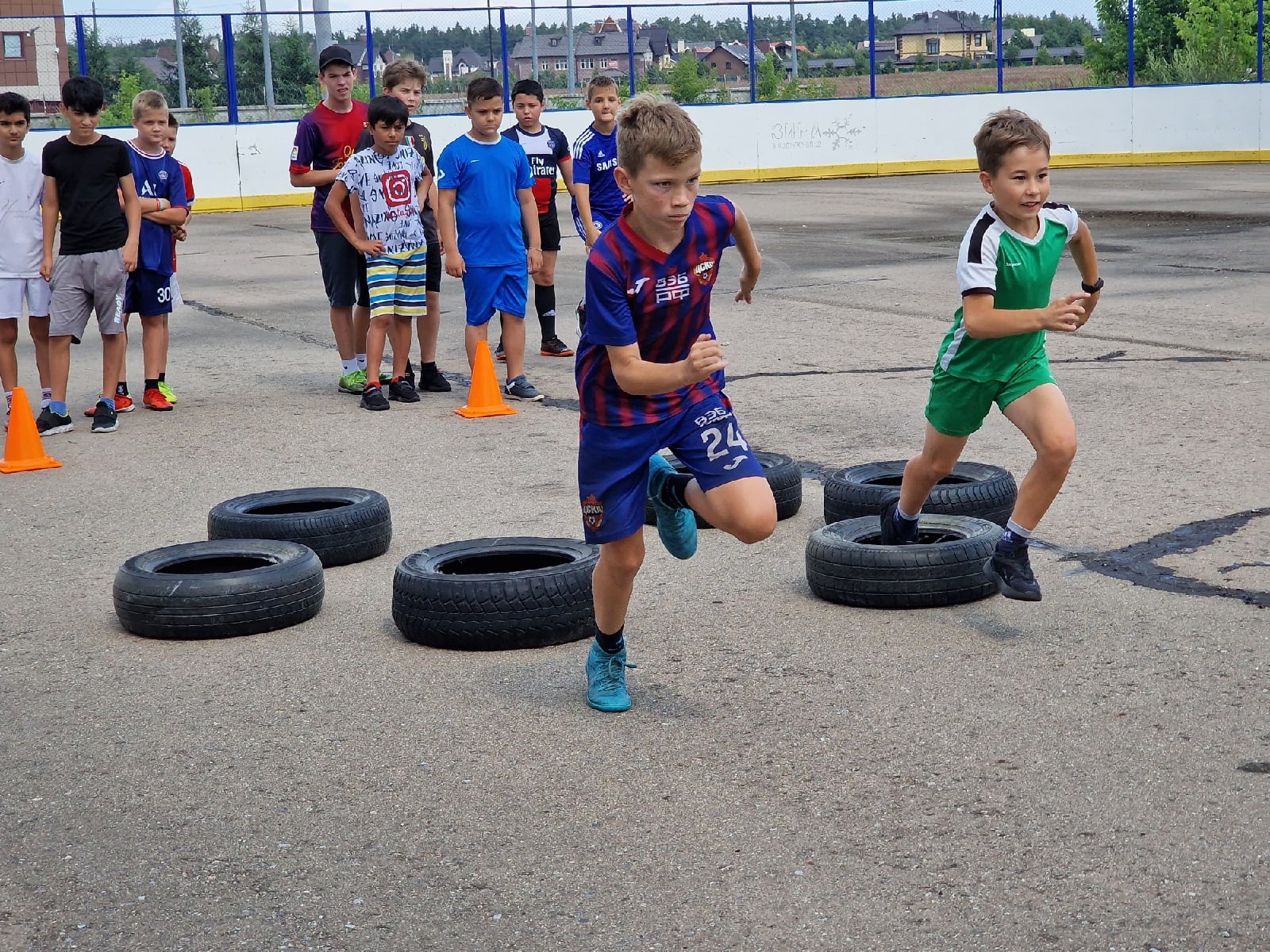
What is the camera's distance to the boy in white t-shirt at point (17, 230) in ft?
26.9

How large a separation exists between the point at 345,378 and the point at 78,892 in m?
6.57

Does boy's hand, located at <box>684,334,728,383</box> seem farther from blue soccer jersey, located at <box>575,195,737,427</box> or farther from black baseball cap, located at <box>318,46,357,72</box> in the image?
black baseball cap, located at <box>318,46,357,72</box>

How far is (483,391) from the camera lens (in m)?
8.75

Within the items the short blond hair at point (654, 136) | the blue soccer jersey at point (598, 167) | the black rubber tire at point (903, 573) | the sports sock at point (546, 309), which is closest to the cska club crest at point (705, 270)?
the short blond hair at point (654, 136)

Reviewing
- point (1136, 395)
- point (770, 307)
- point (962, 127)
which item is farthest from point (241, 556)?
point (962, 127)

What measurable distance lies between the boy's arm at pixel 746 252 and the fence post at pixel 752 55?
27860 mm

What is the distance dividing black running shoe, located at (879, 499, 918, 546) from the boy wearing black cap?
478cm

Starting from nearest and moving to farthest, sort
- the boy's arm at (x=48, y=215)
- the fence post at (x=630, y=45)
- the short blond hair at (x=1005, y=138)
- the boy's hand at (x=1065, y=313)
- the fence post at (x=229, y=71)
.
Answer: the boy's hand at (x=1065, y=313) → the short blond hair at (x=1005, y=138) → the boy's arm at (x=48, y=215) → the fence post at (x=229, y=71) → the fence post at (x=630, y=45)

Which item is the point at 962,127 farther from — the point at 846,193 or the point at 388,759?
the point at 388,759

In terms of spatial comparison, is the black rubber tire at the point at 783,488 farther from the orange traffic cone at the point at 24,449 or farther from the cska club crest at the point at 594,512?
the orange traffic cone at the point at 24,449

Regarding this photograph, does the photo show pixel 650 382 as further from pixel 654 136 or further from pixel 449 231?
pixel 449 231

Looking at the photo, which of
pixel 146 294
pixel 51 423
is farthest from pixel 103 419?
pixel 146 294

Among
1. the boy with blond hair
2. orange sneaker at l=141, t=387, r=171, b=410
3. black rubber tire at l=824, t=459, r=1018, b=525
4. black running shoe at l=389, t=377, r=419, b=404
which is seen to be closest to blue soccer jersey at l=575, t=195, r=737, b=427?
black rubber tire at l=824, t=459, r=1018, b=525

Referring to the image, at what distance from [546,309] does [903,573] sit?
627cm
